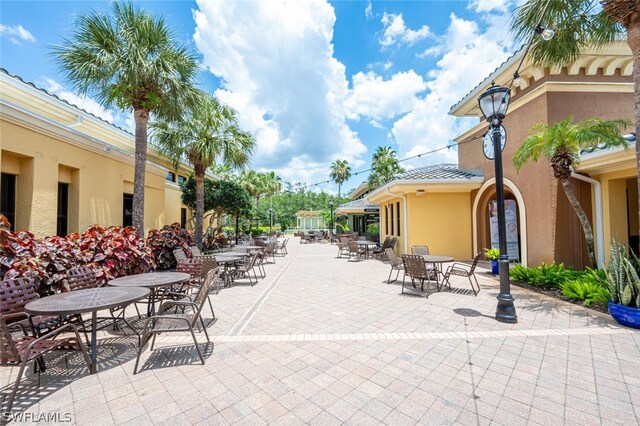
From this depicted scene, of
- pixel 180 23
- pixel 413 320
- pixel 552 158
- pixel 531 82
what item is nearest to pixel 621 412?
pixel 413 320

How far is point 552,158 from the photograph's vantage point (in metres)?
6.65

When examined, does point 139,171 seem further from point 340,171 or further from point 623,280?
point 340,171

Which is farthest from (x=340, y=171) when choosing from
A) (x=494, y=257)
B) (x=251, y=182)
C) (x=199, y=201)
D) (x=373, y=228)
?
(x=494, y=257)

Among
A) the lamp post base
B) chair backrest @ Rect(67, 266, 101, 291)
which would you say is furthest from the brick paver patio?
chair backrest @ Rect(67, 266, 101, 291)

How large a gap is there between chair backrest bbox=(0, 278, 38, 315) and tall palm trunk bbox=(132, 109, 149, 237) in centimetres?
484

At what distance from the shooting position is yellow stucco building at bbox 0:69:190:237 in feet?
21.7

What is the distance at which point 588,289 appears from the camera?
5.55 metres

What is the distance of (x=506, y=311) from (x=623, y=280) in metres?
1.92

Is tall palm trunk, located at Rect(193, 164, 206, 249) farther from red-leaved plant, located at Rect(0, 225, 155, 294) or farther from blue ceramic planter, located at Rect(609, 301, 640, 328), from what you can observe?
blue ceramic planter, located at Rect(609, 301, 640, 328)

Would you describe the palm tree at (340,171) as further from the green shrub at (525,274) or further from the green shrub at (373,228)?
the green shrub at (525,274)

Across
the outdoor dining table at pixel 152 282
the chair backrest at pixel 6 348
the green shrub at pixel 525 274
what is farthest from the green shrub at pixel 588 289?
the chair backrest at pixel 6 348

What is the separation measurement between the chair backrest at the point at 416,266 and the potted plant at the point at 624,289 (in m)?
2.94

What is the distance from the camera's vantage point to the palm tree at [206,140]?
1220 centimetres

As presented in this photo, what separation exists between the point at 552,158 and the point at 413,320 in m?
5.28
